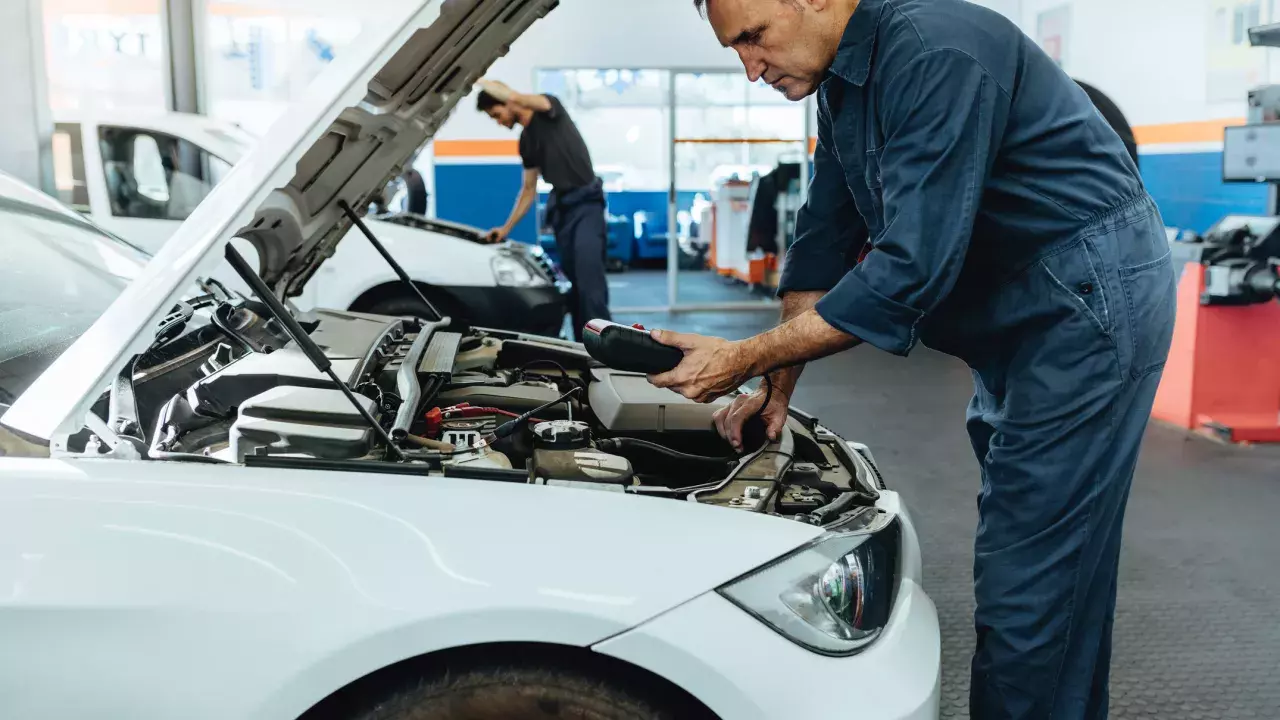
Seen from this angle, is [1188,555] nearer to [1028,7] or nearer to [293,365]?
[293,365]

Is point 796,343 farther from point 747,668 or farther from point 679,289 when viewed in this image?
point 679,289

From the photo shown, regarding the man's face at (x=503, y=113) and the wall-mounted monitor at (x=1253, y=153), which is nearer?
the wall-mounted monitor at (x=1253, y=153)

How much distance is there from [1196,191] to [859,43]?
22.6ft

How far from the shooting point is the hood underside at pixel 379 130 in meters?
1.96

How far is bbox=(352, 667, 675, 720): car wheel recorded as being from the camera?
133cm

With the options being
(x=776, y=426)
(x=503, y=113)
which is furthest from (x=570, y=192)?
(x=776, y=426)

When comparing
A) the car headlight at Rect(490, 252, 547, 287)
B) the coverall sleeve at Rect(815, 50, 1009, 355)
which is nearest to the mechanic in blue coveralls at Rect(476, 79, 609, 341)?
the car headlight at Rect(490, 252, 547, 287)

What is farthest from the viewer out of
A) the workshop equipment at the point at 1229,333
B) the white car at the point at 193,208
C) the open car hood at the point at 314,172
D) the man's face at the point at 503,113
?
the man's face at the point at 503,113

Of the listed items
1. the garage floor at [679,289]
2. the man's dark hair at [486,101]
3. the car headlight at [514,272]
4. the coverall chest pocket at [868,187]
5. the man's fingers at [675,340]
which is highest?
the man's dark hair at [486,101]

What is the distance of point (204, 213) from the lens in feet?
4.88

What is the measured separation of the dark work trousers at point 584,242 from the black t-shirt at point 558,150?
0.07m

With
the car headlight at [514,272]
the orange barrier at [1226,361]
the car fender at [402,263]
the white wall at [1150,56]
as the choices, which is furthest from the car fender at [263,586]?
the white wall at [1150,56]

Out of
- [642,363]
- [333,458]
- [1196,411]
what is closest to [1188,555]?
[1196,411]

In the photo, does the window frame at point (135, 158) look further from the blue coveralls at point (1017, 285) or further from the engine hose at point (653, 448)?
the blue coveralls at point (1017, 285)
